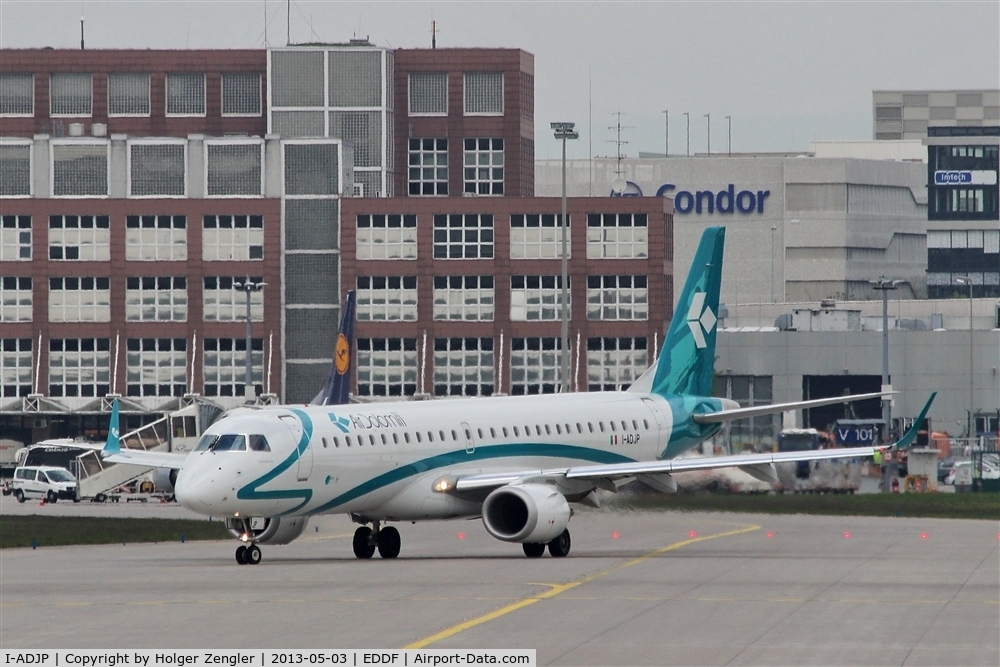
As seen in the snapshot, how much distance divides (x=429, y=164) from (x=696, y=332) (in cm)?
7835

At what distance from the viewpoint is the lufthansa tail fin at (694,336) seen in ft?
180

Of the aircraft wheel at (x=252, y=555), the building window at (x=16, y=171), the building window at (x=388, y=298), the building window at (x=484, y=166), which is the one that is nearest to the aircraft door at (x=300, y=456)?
the aircraft wheel at (x=252, y=555)

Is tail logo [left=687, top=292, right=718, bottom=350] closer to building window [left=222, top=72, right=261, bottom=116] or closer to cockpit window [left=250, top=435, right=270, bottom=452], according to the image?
cockpit window [left=250, top=435, right=270, bottom=452]

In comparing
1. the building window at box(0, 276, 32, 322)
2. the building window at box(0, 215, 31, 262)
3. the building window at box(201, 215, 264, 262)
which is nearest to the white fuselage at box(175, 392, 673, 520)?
the building window at box(201, 215, 264, 262)

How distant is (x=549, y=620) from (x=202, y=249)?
8941cm

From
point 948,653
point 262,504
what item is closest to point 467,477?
point 262,504

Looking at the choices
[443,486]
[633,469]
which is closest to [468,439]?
[443,486]

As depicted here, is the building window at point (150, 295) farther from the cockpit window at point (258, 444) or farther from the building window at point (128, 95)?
the cockpit window at point (258, 444)

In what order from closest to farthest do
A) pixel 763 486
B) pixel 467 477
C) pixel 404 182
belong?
pixel 467 477
pixel 763 486
pixel 404 182

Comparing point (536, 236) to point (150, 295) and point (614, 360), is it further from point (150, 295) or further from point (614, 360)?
point (150, 295)

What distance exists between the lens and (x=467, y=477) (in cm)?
4534

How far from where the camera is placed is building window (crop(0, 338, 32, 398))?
116m

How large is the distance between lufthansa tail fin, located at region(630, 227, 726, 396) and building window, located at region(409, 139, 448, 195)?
76814 millimetres

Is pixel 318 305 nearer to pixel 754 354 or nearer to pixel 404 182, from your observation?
pixel 404 182
